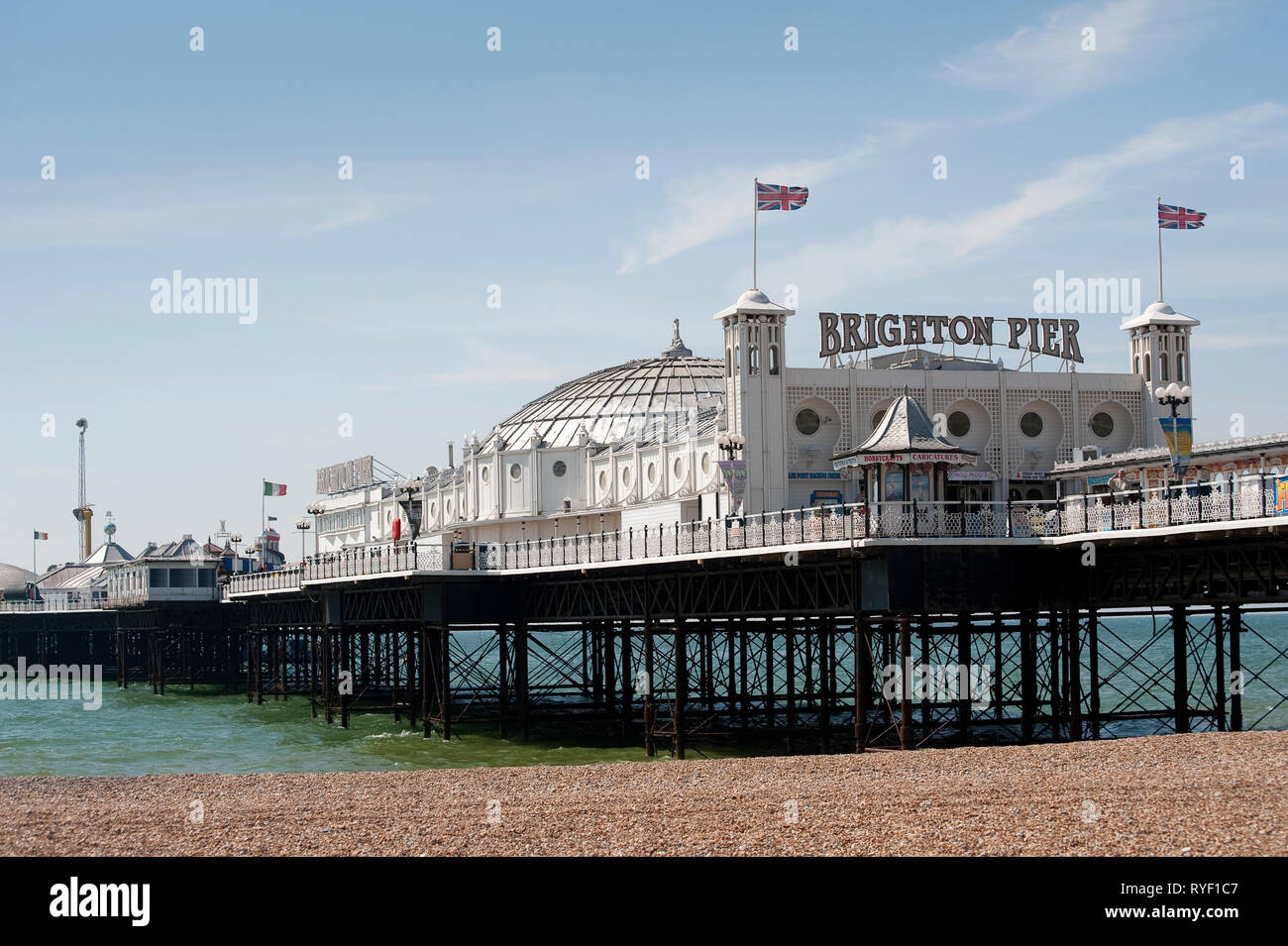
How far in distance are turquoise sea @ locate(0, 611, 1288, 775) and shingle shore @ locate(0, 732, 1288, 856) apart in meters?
13.4

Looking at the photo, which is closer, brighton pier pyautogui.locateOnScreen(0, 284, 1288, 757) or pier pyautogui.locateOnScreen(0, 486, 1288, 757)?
pier pyautogui.locateOnScreen(0, 486, 1288, 757)

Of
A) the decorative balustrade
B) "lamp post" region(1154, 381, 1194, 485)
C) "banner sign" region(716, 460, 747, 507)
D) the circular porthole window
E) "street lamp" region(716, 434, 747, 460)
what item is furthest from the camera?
the circular porthole window

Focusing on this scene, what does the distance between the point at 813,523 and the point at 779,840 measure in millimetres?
19861

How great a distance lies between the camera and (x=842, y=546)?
39969 millimetres

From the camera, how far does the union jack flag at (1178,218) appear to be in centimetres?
5091

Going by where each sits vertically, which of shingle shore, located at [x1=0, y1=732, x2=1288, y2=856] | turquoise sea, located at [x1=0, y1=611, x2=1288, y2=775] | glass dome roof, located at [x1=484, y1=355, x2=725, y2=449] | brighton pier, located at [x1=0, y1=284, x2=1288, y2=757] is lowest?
turquoise sea, located at [x1=0, y1=611, x2=1288, y2=775]

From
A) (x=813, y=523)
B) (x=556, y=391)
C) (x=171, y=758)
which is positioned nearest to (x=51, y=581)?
(x=556, y=391)

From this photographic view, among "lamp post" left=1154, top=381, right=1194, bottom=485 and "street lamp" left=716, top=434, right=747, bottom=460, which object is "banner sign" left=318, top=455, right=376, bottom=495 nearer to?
"street lamp" left=716, top=434, right=747, bottom=460

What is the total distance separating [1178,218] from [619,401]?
1699 inches

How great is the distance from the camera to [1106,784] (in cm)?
2573

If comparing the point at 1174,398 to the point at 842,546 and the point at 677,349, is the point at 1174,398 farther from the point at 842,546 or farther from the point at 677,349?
the point at 677,349

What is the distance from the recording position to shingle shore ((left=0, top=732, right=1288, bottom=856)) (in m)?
21.7

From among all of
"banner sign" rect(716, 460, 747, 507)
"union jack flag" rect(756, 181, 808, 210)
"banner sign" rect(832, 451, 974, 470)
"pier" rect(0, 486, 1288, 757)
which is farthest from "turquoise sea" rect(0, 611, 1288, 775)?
"union jack flag" rect(756, 181, 808, 210)
